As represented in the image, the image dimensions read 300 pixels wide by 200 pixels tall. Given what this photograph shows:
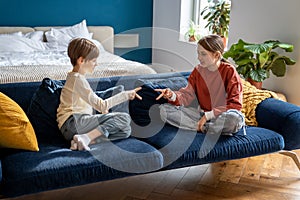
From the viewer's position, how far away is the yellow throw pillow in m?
2.00

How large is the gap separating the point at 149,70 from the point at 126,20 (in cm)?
213

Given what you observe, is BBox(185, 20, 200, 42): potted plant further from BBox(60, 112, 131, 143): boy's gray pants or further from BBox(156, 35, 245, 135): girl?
BBox(60, 112, 131, 143): boy's gray pants

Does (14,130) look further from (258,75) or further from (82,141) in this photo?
(258,75)

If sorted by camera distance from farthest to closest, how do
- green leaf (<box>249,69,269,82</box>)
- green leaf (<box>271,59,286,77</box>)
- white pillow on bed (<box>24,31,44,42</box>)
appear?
white pillow on bed (<box>24,31,44,42</box>), green leaf (<box>271,59,286,77</box>), green leaf (<box>249,69,269,82</box>)

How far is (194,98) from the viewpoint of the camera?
105 inches

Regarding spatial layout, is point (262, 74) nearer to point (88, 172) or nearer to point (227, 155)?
point (227, 155)

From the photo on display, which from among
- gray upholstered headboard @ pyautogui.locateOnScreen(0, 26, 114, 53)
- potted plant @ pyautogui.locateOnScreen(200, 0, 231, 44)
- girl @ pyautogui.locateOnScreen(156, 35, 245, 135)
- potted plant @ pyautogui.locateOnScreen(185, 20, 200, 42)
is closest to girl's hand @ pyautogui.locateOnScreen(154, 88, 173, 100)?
girl @ pyautogui.locateOnScreen(156, 35, 245, 135)

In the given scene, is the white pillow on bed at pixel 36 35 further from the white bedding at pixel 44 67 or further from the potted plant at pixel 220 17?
the potted plant at pixel 220 17

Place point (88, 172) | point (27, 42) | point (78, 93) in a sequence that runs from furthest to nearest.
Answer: point (27, 42), point (78, 93), point (88, 172)

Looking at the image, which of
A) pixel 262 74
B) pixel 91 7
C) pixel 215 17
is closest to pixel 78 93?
pixel 262 74

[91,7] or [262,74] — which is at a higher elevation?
[91,7]

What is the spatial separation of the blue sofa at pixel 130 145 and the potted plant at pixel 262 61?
82 centimetres

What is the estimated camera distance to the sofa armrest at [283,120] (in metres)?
2.46

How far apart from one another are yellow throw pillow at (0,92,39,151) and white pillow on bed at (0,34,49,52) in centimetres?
242
